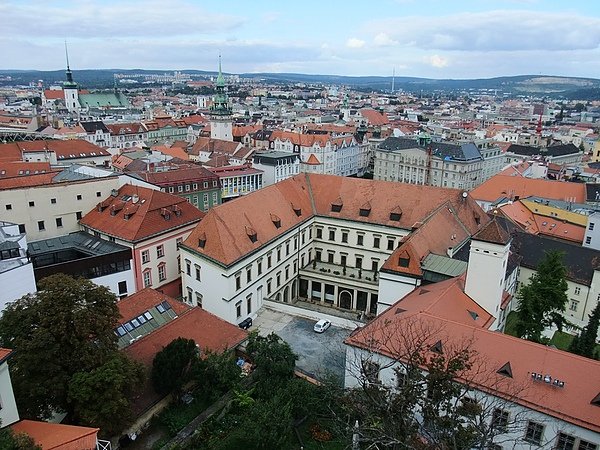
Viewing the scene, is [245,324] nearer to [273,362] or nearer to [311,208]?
[273,362]

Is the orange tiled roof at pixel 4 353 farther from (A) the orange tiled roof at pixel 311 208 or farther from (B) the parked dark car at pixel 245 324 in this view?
(B) the parked dark car at pixel 245 324

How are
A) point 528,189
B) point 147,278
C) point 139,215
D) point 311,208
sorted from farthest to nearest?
point 528,189 → point 311,208 → point 139,215 → point 147,278

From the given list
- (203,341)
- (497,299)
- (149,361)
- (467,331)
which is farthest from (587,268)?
(149,361)

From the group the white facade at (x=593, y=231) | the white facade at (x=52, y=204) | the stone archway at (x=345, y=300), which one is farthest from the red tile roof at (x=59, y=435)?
the white facade at (x=593, y=231)

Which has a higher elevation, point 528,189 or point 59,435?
point 59,435

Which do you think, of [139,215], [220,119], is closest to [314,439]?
[139,215]

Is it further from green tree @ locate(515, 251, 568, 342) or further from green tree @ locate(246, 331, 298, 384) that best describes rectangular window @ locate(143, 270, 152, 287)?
green tree @ locate(515, 251, 568, 342)

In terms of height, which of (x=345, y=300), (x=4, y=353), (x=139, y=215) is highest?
(x=4, y=353)

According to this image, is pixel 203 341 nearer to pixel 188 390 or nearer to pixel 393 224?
pixel 188 390
